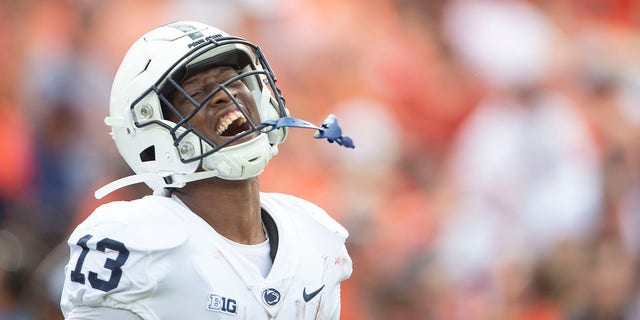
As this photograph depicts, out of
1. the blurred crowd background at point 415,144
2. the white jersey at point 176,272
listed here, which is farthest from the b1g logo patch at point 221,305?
the blurred crowd background at point 415,144

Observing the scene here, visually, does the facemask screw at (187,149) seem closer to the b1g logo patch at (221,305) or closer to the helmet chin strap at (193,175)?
the helmet chin strap at (193,175)

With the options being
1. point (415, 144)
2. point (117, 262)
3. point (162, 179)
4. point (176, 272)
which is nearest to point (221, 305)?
point (176, 272)

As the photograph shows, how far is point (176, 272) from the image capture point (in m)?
2.79

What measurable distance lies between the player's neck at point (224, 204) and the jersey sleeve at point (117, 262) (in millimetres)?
188

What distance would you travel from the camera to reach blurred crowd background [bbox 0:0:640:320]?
5.73 m

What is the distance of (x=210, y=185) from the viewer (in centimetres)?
300

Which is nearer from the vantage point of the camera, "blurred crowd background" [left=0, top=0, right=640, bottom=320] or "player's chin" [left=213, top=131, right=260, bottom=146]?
"player's chin" [left=213, top=131, right=260, bottom=146]

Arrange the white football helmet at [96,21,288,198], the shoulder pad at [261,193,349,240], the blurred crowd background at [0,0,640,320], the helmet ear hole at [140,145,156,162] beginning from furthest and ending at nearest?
the blurred crowd background at [0,0,640,320]
the shoulder pad at [261,193,349,240]
the helmet ear hole at [140,145,156,162]
the white football helmet at [96,21,288,198]

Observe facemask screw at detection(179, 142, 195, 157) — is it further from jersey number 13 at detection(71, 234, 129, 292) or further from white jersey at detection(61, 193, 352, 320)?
jersey number 13 at detection(71, 234, 129, 292)

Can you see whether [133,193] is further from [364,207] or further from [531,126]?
[531,126]

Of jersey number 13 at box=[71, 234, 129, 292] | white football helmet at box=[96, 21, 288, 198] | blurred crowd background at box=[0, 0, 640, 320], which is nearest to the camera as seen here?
jersey number 13 at box=[71, 234, 129, 292]

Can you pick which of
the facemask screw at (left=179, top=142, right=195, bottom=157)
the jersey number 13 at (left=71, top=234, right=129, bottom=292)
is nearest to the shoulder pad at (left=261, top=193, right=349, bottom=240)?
the facemask screw at (left=179, top=142, right=195, bottom=157)

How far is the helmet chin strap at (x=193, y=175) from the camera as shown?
9.58 feet

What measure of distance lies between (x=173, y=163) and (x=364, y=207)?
3.18 meters
